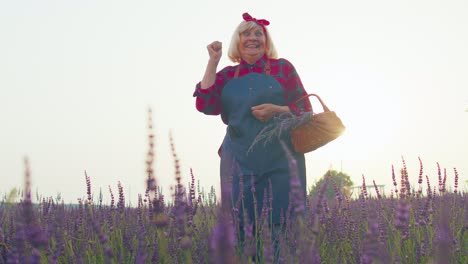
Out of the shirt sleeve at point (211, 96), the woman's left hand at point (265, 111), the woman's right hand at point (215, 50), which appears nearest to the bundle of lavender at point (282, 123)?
the woman's left hand at point (265, 111)

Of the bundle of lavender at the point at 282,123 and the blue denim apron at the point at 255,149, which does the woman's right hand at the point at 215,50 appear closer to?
the blue denim apron at the point at 255,149

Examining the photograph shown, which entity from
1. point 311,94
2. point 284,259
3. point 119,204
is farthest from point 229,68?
point 284,259

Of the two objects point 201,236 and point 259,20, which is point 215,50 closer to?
point 259,20

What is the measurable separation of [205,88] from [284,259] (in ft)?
7.13

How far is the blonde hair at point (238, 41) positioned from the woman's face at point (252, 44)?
0.03 m

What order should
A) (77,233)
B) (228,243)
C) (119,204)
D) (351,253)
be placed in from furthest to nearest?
(77,233)
(119,204)
(351,253)
(228,243)

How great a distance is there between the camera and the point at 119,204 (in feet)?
13.5

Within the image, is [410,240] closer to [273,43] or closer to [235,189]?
[235,189]

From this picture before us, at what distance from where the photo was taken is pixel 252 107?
4.09m

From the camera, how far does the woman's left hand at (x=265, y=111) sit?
4.00 meters

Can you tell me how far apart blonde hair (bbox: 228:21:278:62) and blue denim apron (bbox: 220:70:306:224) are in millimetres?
362

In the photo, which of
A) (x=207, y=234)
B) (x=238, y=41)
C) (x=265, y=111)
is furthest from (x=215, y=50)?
(x=207, y=234)

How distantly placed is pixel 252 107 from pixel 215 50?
0.54 m

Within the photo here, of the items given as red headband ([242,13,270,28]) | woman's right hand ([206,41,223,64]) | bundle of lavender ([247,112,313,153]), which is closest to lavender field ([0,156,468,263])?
bundle of lavender ([247,112,313,153])
